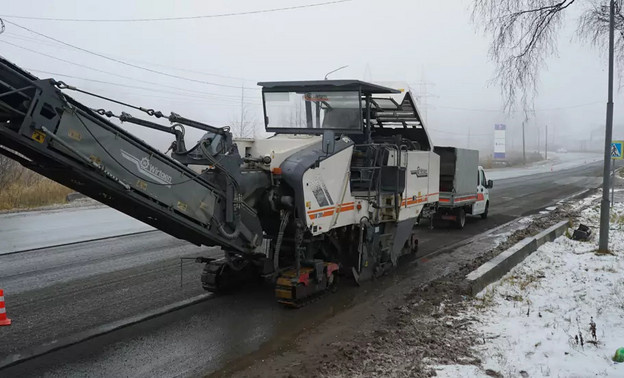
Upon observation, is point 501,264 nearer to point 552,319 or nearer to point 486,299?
point 486,299

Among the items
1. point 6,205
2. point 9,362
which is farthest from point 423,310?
point 6,205

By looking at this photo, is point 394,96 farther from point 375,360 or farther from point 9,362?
point 9,362

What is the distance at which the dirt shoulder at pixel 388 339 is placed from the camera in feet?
17.6

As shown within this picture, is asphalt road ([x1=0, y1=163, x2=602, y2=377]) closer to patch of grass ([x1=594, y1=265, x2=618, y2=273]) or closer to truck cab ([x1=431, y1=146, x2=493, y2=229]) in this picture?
patch of grass ([x1=594, y1=265, x2=618, y2=273])

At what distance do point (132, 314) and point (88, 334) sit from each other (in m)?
0.82

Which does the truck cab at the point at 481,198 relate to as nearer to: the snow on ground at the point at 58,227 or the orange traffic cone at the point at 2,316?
the snow on ground at the point at 58,227

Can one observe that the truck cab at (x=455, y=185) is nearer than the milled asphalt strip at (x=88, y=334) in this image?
No

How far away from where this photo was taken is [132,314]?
7.09m

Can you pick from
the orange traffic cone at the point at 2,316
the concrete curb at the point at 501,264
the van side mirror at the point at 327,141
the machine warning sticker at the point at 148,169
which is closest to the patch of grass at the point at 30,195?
the orange traffic cone at the point at 2,316

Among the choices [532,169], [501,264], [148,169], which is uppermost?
[148,169]

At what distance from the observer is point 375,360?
5.55 m

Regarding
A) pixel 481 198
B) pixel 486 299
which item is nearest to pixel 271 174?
pixel 486 299

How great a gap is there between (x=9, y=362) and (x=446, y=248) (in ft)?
31.1

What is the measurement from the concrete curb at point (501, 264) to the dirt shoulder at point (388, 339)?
9.4 inches
